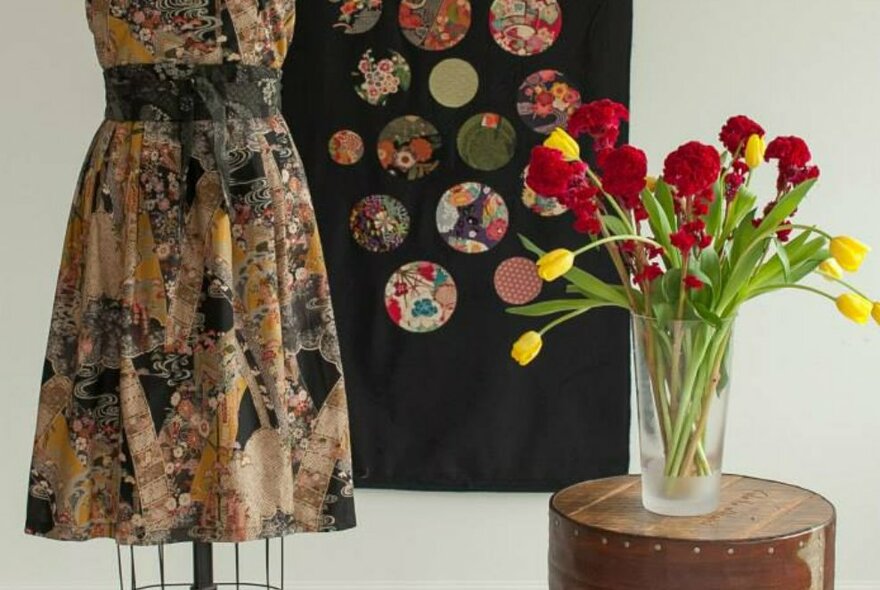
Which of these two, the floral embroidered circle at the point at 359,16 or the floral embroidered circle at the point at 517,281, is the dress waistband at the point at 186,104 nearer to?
the floral embroidered circle at the point at 359,16

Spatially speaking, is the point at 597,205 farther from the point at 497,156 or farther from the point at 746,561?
the point at 497,156

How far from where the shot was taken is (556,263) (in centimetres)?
164

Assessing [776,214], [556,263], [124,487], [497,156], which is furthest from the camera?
[497,156]

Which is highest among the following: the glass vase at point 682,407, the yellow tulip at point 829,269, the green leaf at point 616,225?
the green leaf at point 616,225

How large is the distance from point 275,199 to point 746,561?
0.89 metres

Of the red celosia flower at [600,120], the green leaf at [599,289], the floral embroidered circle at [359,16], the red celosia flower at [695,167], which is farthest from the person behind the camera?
the floral embroidered circle at [359,16]

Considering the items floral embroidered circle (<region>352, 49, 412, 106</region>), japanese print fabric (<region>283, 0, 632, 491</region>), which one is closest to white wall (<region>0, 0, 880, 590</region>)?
japanese print fabric (<region>283, 0, 632, 491</region>)

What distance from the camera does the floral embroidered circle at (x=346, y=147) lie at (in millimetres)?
2711

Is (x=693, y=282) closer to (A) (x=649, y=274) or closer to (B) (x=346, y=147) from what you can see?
(A) (x=649, y=274)

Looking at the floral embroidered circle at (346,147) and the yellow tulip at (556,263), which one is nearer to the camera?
the yellow tulip at (556,263)

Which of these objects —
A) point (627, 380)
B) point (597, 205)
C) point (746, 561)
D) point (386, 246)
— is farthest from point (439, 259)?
point (746, 561)

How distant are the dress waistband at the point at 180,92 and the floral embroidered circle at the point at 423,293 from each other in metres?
0.83

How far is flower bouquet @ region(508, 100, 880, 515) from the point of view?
1.73m

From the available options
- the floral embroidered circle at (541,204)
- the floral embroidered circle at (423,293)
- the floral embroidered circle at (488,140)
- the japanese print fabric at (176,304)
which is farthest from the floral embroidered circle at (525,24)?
the japanese print fabric at (176,304)
